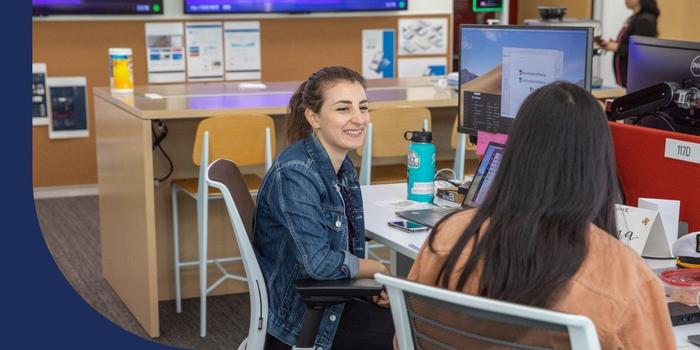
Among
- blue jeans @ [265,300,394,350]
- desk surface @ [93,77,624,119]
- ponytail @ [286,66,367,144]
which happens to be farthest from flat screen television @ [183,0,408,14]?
blue jeans @ [265,300,394,350]

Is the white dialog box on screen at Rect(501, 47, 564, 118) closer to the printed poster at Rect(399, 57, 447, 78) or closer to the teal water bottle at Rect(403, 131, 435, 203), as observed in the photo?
the teal water bottle at Rect(403, 131, 435, 203)

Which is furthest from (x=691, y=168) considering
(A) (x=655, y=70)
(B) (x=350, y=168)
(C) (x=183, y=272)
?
(C) (x=183, y=272)

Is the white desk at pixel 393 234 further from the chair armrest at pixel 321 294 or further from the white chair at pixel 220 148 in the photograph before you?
the white chair at pixel 220 148

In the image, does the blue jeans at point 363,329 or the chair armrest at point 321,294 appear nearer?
the chair armrest at point 321,294

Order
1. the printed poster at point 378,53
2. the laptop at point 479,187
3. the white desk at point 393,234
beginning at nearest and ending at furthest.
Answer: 1. the white desk at point 393,234
2. the laptop at point 479,187
3. the printed poster at point 378,53

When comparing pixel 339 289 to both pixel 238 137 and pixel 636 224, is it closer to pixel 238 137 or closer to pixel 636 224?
pixel 636 224

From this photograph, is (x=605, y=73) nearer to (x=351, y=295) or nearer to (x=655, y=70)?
(x=655, y=70)

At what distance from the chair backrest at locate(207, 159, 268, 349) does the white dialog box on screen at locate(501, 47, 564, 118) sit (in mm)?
847

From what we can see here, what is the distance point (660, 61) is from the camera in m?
2.69

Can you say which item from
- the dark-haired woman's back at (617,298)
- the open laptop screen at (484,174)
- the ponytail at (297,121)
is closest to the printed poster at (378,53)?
the open laptop screen at (484,174)

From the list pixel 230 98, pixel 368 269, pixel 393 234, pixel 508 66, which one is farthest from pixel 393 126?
pixel 368 269

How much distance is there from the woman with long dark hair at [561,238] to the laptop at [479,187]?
120cm

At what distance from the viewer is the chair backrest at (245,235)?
243 centimetres

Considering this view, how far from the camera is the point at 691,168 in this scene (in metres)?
2.37
